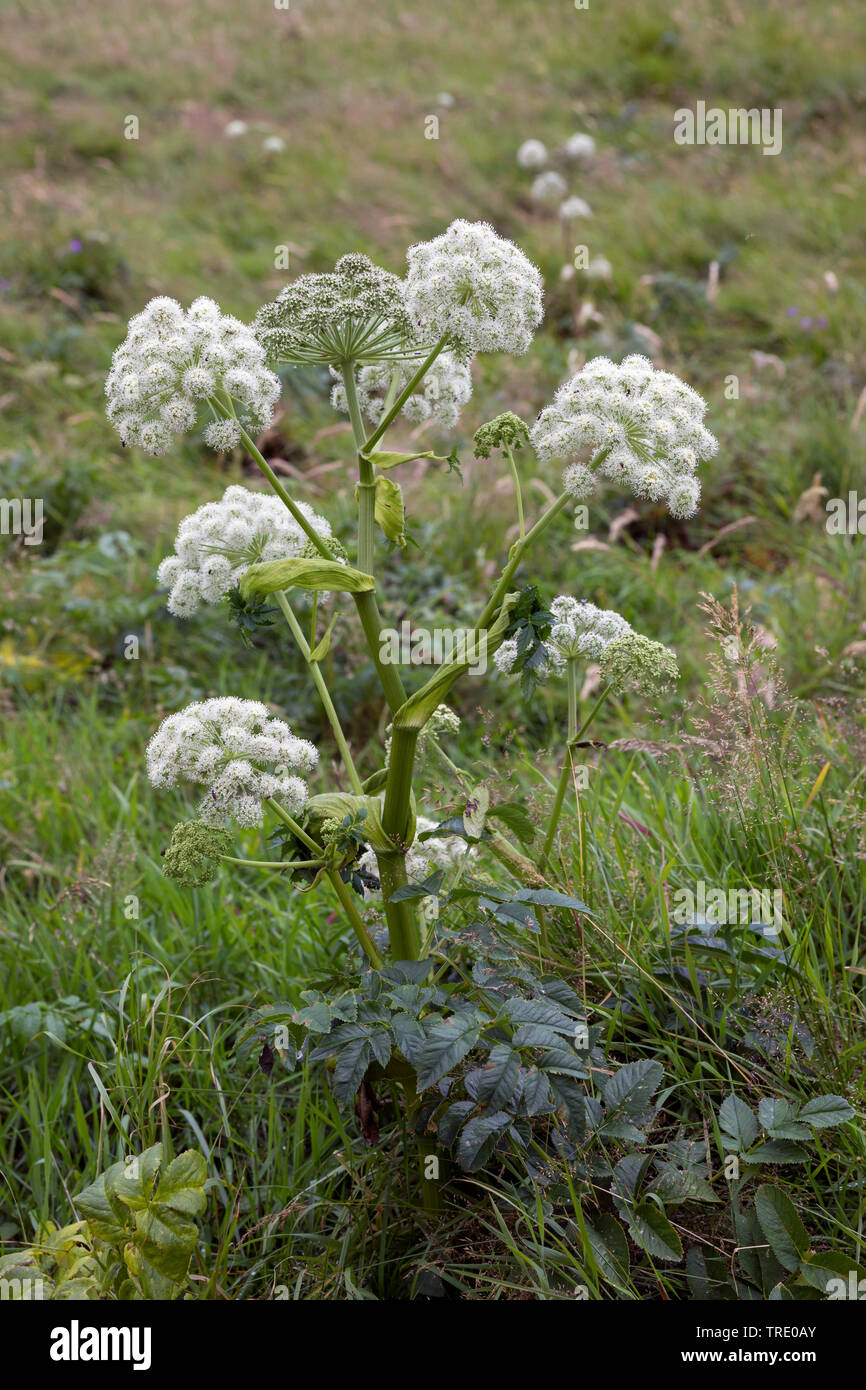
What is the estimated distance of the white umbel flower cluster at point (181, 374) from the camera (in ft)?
6.66

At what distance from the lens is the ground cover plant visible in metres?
2.04

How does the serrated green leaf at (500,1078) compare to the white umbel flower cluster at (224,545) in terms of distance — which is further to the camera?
the white umbel flower cluster at (224,545)

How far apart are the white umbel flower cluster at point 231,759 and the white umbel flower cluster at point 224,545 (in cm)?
26

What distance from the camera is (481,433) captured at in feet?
7.09

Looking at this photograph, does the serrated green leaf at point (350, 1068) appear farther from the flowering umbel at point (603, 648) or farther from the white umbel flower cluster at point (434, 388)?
the white umbel flower cluster at point (434, 388)

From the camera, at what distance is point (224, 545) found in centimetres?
231

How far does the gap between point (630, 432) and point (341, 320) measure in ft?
1.89

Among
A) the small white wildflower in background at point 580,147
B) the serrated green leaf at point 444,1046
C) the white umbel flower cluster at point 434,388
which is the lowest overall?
the serrated green leaf at point 444,1046

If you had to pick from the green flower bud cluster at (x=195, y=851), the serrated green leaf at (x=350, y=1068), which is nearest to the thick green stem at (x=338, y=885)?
the green flower bud cluster at (x=195, y=851)

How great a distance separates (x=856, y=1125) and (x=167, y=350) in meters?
2.07

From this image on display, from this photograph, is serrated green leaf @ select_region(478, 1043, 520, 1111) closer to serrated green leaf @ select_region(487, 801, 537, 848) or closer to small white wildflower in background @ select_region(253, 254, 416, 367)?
serrated green leaf @ select_region(487, 801, 537, 848)

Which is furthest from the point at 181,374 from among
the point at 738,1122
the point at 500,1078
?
the point at 738,1122

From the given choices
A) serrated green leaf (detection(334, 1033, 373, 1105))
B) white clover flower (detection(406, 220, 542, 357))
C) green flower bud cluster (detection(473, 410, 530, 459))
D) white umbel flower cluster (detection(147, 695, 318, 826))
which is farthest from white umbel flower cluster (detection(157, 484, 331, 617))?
serrated green leaf (detection(334, 1033, 373, 1105))

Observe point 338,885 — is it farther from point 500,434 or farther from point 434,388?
point 434,388
